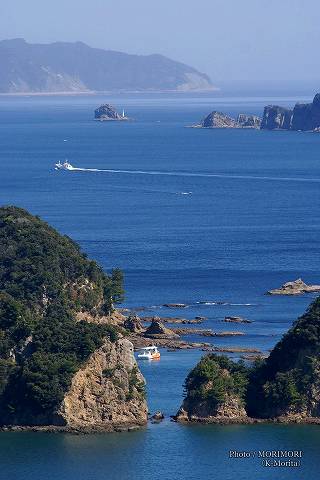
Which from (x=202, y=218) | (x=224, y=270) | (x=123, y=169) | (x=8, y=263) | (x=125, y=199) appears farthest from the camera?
(x=123, y=169)

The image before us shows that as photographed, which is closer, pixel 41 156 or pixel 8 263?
pixel 8 263

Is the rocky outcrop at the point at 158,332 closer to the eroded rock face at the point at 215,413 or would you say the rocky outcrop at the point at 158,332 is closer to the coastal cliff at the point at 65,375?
the coastal cliff at the point at 65,375

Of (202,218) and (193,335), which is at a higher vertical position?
(202,218)

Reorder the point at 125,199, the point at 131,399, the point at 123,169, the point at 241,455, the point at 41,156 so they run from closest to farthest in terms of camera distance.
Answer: the point at 241,455 < the point at 131,399 < the point at 125,199 < the point at 123,169 < the point at 41,156

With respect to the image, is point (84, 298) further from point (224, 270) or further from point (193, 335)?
point (224, 270)

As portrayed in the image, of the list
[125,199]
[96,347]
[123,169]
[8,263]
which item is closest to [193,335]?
[8,263]

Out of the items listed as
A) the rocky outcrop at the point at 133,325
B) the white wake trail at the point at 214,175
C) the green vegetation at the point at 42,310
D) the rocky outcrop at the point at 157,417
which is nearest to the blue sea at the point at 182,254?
the white wake trail at the point at 214,175

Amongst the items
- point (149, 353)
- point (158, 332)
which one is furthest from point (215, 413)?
point (158, 332)
